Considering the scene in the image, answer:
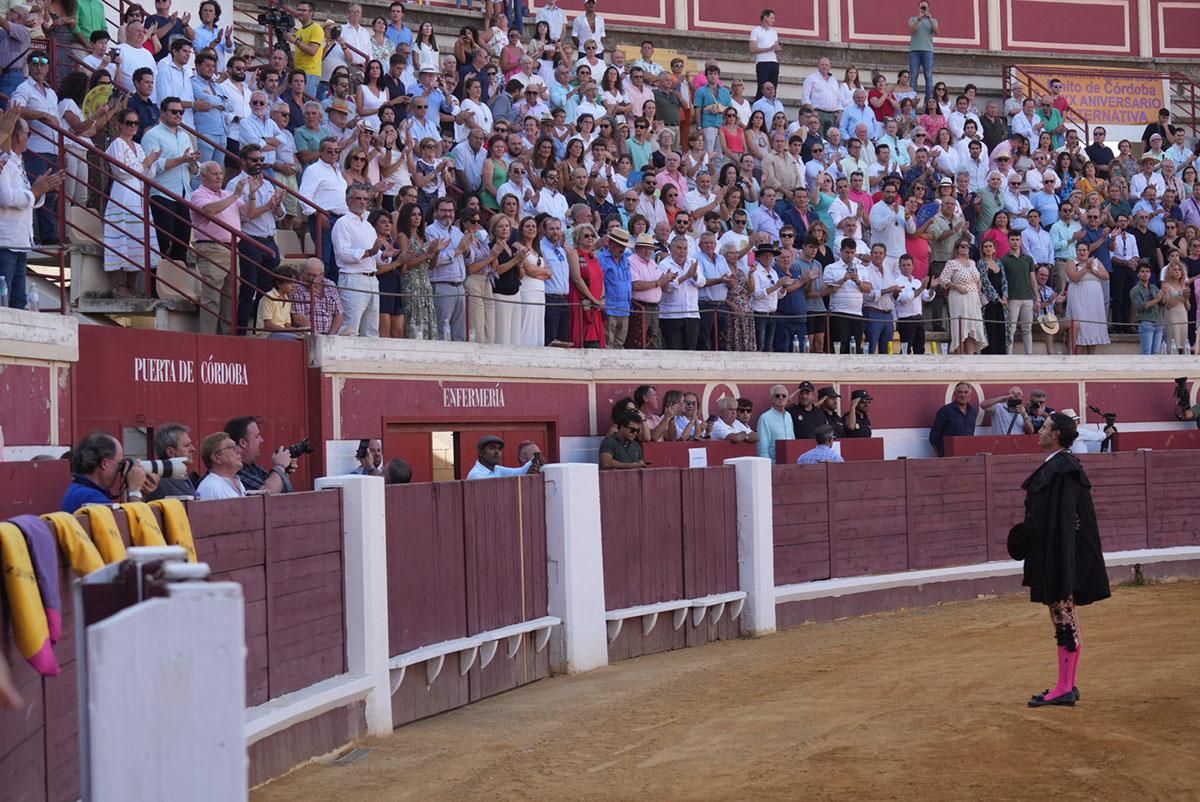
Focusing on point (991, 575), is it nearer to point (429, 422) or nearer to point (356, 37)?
point (429, 422)

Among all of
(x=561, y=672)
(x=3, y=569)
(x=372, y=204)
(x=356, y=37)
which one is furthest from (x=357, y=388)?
(x=3, y=569)

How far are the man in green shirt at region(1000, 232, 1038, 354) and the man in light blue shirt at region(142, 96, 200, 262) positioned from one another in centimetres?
1009

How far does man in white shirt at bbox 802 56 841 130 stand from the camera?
22.3m

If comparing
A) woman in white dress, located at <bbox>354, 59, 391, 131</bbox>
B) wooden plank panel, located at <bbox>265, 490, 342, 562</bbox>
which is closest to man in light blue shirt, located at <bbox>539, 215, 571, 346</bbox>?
woman in white dress, located at <bbox>354, 59, 391, 131</bbox>

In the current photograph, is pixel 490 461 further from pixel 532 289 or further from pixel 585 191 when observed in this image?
pixel 585 191

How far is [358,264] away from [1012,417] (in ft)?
26.8

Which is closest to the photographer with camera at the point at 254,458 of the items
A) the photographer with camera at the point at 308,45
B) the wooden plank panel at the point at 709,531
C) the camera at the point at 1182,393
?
the wooden plank panel at the point at 709,531

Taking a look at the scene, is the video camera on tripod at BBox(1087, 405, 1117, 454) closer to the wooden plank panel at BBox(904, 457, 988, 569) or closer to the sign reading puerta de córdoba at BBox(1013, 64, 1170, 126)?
the wooden plank panel at BBox(904, 457, 988, 569)

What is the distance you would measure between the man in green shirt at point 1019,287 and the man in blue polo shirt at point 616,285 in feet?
18.1

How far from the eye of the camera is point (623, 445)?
537 inches

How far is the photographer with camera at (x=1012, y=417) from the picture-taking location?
18.2 meters

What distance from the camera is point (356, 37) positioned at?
17344 millimetres

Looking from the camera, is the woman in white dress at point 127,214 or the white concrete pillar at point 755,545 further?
the white concrete pillar at point 755,545

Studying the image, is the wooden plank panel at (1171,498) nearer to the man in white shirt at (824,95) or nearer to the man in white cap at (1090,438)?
the man in white cap at (1090,438)
